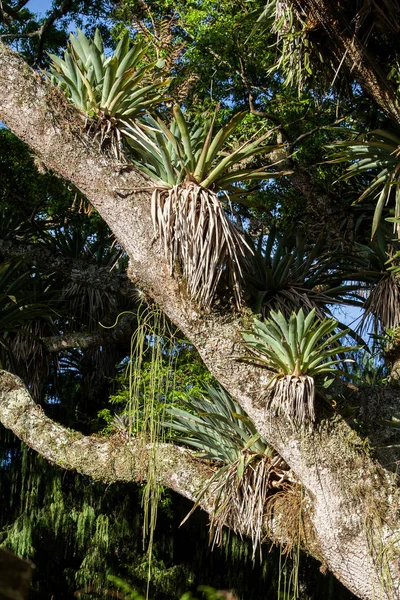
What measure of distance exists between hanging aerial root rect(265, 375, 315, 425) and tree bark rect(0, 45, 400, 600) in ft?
0.25

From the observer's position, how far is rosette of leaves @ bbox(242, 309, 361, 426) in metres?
4.84

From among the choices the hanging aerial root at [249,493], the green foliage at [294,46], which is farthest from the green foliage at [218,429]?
the green foliage at [294,46]

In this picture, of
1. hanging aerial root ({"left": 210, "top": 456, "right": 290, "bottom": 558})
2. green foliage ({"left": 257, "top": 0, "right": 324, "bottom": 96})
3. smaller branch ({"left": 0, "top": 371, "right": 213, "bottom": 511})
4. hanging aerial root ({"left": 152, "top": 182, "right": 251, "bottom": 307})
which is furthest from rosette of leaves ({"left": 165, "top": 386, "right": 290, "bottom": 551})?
green foliage ({"left": 257, "top": 0, "right": 324, "bottom": 96})

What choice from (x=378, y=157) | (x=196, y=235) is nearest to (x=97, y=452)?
(x=196, y=235)

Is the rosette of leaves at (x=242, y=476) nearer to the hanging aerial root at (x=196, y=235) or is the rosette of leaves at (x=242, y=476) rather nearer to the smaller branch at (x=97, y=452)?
the smaller branch at (x=97, y=452)

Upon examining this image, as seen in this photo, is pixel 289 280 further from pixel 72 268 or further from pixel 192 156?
pixel 72 268

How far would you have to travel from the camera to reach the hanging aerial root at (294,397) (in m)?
4.83

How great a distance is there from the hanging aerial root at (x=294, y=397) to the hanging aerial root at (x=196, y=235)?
0.66 m

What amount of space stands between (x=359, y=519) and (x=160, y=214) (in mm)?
2125

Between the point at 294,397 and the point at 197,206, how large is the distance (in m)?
1.27

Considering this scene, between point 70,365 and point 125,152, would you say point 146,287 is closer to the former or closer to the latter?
point 125,152

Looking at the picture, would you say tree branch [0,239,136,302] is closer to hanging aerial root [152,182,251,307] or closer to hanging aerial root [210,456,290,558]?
hanging aerial root [210,456,290,558]

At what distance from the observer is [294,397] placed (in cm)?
484

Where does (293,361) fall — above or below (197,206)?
below
